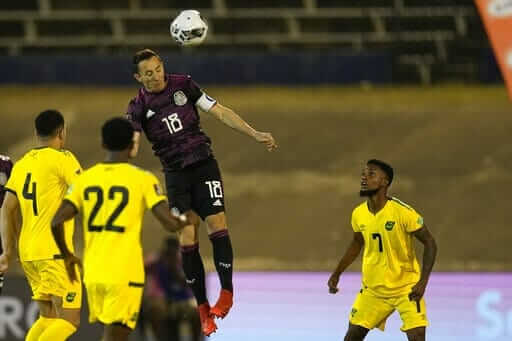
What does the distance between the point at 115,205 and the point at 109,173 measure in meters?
0.22

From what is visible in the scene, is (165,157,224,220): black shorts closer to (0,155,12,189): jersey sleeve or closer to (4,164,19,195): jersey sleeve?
(0,155,12,189): jersey sleeve

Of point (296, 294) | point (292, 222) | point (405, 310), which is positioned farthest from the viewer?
point (292, 222)

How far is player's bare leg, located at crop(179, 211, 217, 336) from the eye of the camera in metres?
11.1

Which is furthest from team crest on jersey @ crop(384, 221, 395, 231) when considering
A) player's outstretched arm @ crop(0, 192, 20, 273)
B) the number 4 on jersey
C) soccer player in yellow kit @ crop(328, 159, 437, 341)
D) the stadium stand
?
the stadium stand

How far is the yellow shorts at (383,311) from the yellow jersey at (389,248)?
0.06 m

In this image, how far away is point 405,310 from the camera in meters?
10.8

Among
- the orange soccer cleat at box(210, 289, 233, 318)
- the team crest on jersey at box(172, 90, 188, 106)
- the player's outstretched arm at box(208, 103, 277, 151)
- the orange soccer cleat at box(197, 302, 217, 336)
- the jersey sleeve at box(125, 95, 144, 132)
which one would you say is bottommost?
the orange soccer cleat at box(197, 302, 217, 336)

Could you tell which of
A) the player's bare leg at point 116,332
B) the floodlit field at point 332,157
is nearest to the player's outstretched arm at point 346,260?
the player's bare leg at point 116,332

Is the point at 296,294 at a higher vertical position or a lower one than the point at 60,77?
lower

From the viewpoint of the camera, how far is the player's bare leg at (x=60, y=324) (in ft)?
33.6

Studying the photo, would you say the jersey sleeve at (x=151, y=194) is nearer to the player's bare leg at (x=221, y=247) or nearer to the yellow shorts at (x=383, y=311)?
the player's bare leg at (x=221, y=247)

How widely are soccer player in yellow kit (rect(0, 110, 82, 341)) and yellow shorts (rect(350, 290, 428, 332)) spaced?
7.60 feet

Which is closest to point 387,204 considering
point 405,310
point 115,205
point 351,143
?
point 405,310

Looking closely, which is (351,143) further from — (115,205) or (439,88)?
(115,205)
